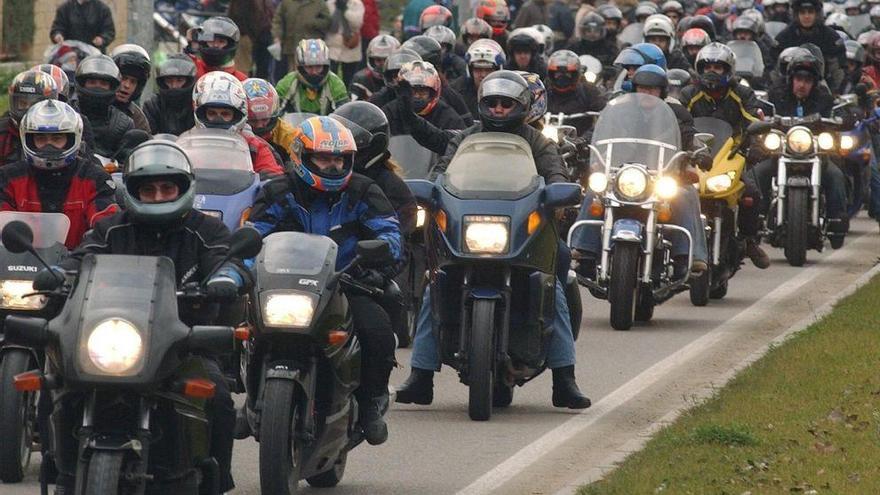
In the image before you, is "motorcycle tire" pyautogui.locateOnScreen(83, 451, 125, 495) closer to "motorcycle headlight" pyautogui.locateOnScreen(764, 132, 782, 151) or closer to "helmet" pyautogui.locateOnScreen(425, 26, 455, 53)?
"motorcycle headlight" pyautogui.locateOnScreen(764, 132, 782, 151)

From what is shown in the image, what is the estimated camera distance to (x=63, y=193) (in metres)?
11.2

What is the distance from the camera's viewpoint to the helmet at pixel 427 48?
21.1 m

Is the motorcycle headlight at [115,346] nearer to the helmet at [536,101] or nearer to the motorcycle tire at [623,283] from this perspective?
the helmet at [536,101]

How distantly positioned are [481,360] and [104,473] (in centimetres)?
429

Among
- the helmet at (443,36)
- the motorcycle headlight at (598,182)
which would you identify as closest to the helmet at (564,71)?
the helmet at (443,36)

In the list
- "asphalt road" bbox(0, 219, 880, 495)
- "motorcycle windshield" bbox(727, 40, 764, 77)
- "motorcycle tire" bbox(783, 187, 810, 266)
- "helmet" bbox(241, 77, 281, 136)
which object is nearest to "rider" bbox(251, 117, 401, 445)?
"asphalt road" bbox(0, 219, 880, 495)

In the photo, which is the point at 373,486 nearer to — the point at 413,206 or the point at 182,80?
the point at 413,206

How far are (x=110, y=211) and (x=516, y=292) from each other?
247 centimetres

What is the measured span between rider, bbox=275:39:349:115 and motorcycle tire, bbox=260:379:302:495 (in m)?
9.94

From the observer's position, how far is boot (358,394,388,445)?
33.3 feet

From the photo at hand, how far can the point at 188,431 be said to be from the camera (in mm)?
8320

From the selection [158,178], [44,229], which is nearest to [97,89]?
[44,229]

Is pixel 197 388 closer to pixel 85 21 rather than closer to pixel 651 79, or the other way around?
pixel 651 79

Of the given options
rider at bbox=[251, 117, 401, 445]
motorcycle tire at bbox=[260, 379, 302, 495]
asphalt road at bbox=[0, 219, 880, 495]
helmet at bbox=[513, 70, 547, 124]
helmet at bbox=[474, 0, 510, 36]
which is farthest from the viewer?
helmet at bbox=[474, 0, 510, 36]
